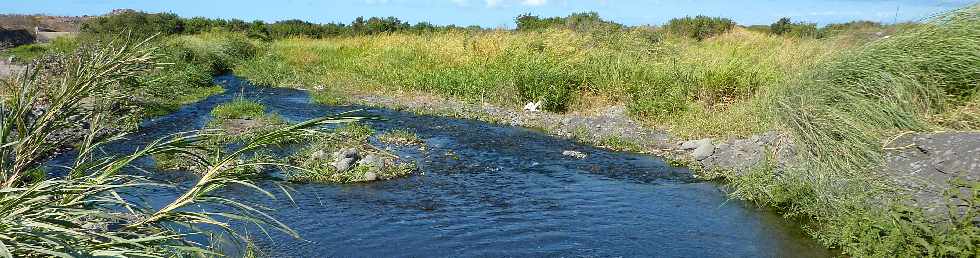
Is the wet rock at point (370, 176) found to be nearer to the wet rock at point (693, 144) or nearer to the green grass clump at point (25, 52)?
the wet rock at point (693, 144)

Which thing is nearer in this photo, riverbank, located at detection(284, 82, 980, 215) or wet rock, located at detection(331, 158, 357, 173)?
riverbank, located at detection(284, 82, 980, 215)

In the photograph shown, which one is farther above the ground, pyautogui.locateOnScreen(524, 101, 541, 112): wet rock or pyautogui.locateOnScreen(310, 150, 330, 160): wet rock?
pyautogui.locateOnScreen(524, 101, 541, 112): wet rock

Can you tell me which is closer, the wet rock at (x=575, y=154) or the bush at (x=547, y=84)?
the wet rock at (x=575, y=154)

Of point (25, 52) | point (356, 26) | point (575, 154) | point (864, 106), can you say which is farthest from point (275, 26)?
point (864, 106)

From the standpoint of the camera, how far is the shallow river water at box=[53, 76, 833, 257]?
786cm

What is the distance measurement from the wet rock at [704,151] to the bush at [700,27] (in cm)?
1998

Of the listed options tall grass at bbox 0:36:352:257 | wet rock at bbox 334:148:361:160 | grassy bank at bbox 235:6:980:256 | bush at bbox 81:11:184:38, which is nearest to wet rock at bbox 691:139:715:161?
grassy bank at bbox 235:6:980:256

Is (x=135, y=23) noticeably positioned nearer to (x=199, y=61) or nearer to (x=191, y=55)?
(x=191, y=55)

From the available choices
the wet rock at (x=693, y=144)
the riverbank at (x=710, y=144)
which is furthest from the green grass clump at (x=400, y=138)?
the wet rock at (x=693, y=144)

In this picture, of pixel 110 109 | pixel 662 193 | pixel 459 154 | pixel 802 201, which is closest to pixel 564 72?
pixel 459 154

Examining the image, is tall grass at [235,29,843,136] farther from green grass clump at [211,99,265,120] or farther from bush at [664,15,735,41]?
bush at [664,15,735,41]

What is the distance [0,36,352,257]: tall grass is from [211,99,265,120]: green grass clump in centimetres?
1186

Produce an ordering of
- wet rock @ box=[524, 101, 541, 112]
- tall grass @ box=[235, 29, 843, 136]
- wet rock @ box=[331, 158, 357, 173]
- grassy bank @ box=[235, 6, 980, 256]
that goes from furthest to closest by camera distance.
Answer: wet rock @ box=[524, 101, 541, 112]
tall grass @ box=[235, 29, 843, 136]
wet rock @ box=[331, 158, 357, 173]
grassy bank @ box=[235, 6, 980, 256]

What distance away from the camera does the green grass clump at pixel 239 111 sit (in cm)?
1587
